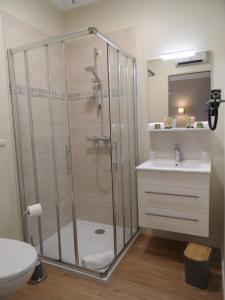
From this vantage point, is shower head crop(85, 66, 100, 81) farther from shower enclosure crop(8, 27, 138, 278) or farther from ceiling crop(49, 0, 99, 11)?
ceiling crop(49, 0, 99, 11)

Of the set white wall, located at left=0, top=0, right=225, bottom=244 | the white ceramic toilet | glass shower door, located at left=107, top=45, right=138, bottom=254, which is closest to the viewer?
the white ceramic toilet

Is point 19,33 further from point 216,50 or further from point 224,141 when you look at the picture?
point 224,141

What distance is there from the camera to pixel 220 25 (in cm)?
211

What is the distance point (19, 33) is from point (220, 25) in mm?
1975

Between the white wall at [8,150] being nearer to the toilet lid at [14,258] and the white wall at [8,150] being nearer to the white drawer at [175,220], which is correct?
the toilet lid at [14,258]

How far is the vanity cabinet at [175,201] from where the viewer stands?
1.93 meters

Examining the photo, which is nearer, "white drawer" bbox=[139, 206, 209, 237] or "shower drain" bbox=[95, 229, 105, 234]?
"white drawer" bbox=[139, 206, 209, 237]

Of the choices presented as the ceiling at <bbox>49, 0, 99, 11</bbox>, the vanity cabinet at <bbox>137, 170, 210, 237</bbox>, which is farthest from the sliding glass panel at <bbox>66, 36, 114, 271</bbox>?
the vanity cabinet at <bbox>137, 170, 210, 237</bbox>

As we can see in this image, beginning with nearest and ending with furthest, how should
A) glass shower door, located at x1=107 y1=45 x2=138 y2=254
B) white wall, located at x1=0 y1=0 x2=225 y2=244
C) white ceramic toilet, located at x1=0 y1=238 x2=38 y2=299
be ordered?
white ceramic toilet, located at x1=0 y1=238 x2=38 y2=299 → white wall, located at x1=0 y1=0 x2=225 y2=244 → glass shower door, located at x1=107 y1=45 x2=138 y2=254

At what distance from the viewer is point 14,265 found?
4.64 ft

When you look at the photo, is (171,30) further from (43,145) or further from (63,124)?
(43,145)

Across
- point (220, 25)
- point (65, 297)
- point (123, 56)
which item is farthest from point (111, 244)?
point (220, 25)

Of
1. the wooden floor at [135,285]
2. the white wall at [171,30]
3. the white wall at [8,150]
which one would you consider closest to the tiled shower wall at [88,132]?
the white wall at [171,30]

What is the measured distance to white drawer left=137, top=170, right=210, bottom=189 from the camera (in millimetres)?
1912
